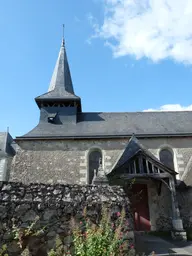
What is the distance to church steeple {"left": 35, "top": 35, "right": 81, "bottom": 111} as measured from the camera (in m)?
14.5

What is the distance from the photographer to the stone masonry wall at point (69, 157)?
11234 millimetres

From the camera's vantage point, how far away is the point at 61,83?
16.1 m

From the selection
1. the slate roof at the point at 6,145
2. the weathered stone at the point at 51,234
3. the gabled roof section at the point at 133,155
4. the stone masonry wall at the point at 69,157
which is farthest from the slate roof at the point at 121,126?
the weathered stone at the point at 51,234

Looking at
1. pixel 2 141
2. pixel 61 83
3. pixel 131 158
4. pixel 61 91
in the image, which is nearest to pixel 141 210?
pixel 131 158

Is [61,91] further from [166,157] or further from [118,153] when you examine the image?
[166,157]

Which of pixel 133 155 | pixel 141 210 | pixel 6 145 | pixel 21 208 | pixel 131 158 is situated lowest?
pixel 141 210

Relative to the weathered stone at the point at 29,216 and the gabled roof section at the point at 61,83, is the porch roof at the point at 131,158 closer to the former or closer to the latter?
the weathered stone at the point at 29,216

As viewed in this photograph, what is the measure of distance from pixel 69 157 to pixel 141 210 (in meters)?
4.64

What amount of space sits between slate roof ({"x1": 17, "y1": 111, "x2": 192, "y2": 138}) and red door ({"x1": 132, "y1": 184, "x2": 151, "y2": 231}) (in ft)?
11.1

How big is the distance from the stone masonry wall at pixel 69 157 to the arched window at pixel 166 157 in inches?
9.5

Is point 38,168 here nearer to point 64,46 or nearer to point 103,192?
point 103,192

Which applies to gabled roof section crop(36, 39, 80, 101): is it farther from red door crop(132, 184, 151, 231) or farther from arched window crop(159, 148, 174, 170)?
red door crop(132, 184, 151, 231)

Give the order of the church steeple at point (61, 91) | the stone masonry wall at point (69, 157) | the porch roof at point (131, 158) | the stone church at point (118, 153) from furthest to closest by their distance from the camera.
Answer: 1. the church steeple at point (61, 91)
2. the stone masonry wall at point (69, 157)
3. the stone church at point (118, 153)
4. the porch roof at point (131, 158)

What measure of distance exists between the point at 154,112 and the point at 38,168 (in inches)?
357
